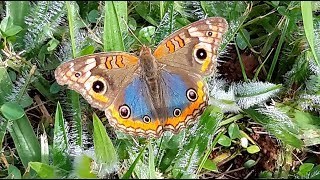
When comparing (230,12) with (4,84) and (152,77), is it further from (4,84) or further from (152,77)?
(4,84)

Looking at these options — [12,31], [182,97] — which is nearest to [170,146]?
[182,97]

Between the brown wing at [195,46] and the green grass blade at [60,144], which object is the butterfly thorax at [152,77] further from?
the green grass blade at [60,144]

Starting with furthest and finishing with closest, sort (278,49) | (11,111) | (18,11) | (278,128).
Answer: (18,11)
(278,49)
(278,128)
(11,111)

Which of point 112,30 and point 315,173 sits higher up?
point 112,30

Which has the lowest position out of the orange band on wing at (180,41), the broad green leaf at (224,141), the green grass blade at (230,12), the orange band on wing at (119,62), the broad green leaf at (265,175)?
the broad green leaf at (265,175)

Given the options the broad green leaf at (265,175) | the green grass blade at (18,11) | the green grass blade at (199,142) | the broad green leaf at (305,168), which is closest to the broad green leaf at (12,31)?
the green grass blade at (18,11)

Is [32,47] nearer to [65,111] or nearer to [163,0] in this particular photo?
[65,111]
